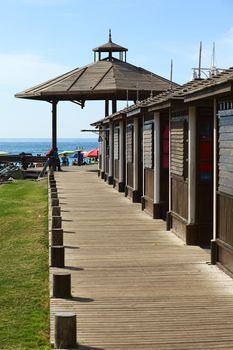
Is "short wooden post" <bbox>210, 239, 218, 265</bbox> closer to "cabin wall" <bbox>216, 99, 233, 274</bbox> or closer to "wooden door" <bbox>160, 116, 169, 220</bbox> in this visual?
"cabin wall" <bbox>216, 99, 233, 274</bbox>

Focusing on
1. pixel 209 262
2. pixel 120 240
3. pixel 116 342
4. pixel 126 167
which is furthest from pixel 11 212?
pixel 116 342

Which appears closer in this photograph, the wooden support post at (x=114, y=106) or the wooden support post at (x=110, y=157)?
the wooden support post at (x=110, y=157)

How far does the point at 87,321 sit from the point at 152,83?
29.8 meters

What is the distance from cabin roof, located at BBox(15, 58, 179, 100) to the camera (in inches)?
1383

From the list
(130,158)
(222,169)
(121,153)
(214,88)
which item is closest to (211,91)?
(214,88)

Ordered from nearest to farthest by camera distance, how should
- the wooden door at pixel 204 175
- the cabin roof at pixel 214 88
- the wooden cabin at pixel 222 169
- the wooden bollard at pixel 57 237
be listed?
the cabin roof at pixel 214 88
the wooden cabin at pixel 222 169
the wooden bollard at pixel 57 237
the wooden door at pixel 204 175

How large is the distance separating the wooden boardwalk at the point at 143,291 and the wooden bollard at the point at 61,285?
0.43ft

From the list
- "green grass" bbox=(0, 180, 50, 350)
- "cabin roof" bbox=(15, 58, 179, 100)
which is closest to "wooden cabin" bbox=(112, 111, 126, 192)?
"green grass" bbox=(0, 180, 50, 350)

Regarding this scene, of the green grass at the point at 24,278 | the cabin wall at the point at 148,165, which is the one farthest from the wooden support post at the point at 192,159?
the cabin wall at the point at 148,165

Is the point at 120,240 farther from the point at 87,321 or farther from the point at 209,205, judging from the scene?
the point at 87,321

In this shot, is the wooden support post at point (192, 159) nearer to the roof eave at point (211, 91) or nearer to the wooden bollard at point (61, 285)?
the roof eave at point (211, 91)

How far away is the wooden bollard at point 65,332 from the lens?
701cm

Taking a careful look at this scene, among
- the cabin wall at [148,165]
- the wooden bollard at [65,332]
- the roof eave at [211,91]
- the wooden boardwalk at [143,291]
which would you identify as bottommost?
the wooden boardwalk at [143,291]

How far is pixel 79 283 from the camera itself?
9875 mm
